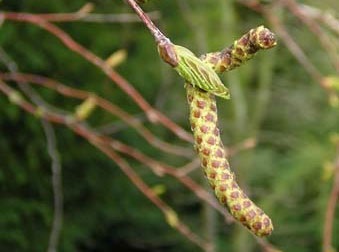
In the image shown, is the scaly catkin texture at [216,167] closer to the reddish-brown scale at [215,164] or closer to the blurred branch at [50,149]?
the reddish-brown scale at [215,164]

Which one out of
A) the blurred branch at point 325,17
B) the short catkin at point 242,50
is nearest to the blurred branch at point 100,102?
the blurred branch at point 325,17

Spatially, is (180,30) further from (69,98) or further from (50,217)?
(50,217)

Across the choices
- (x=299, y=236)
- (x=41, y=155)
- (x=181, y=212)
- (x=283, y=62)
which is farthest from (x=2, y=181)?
(x=283, y=62)

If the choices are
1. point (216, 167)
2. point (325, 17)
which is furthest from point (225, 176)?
point (325, 17)

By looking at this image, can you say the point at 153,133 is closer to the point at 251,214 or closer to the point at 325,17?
the point at 325,17

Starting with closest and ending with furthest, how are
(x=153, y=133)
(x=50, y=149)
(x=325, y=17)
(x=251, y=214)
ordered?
1. (x=251, y=214)
2. (x=325, y=17)
3. (x=50, y=149)
4. (x=153, y=133)

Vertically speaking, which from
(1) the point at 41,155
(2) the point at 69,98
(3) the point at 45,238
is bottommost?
(3) the point at 45,238
